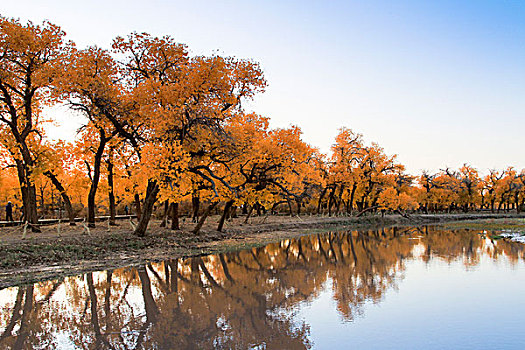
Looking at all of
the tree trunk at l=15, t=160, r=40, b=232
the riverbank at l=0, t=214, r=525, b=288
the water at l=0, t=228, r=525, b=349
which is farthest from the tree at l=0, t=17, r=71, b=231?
the water at l=0, t=228, r=525, b=349

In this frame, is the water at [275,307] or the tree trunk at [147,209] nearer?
the water at [275,307]

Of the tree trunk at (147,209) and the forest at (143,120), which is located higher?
the forest at (143,120)

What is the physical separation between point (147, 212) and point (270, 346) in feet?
59.0

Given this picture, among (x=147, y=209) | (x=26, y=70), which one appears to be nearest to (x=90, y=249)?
(x=147, y=209)

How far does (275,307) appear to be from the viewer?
11180 millimetres

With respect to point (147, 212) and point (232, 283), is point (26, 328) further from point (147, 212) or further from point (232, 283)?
point (147, 212)

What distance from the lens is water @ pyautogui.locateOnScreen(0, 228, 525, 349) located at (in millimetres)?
8617

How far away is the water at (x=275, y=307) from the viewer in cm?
862

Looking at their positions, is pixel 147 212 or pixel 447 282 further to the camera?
pixel 147 212

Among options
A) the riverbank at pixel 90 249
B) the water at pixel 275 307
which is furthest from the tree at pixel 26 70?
the water at pixel 275 307

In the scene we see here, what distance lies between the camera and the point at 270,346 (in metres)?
8.18

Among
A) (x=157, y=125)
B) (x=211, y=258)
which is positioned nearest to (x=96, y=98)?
(x=157, y=125)

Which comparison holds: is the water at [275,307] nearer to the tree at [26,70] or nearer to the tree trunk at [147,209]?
the tree trunk at [147,209]

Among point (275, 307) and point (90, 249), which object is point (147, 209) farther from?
point (275, 307)
